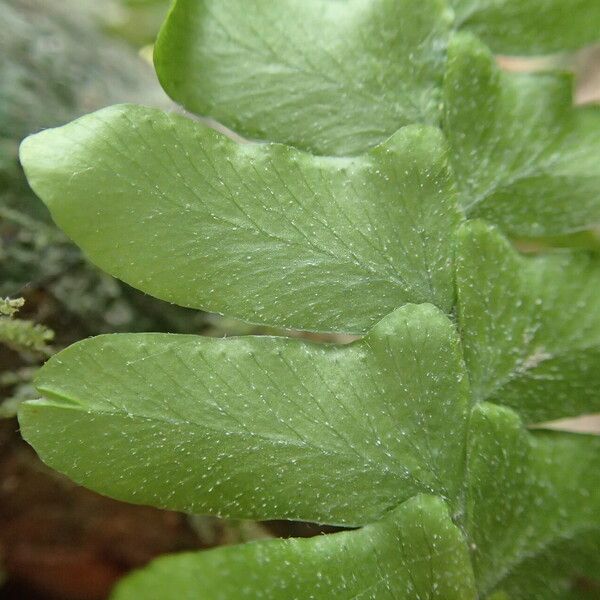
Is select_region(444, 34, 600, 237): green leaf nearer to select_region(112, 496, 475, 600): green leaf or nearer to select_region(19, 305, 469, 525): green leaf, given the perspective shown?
select_region(19, 305, 469, 525): green leaf

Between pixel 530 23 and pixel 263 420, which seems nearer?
pixel 263 420

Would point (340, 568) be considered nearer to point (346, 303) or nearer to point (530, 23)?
point (346, 303)

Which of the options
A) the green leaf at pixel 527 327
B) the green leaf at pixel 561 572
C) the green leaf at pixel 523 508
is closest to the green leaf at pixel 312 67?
the green leaf at pixel 527 327

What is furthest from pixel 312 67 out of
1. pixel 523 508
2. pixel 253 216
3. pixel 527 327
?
pixel 523 508

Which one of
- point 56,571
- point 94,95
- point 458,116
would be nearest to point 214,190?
point 458,116

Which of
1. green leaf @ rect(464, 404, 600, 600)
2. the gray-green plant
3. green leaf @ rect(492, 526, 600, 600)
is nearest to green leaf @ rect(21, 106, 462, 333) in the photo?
the gray-green plant

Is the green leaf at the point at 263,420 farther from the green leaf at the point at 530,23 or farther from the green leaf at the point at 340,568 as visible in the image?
the green leaf at the point at 530,23

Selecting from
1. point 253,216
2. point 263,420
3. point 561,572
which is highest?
point 253,216

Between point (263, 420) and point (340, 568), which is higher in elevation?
point (263, 420)
